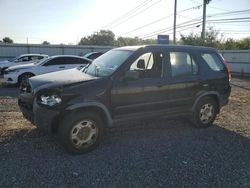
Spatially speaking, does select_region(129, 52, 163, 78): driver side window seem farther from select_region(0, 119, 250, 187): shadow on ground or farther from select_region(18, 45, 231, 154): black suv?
select_region(0, 119, 250, 187): shadow on ground

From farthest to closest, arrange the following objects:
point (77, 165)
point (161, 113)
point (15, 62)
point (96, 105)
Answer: point (15, 62) < point (161, 113) < point (96, 105) < point (77, 165)

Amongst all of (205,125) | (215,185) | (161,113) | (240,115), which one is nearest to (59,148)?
(161,113)

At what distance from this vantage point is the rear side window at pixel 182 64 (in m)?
5.26

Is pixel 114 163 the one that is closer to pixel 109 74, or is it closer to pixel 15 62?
pixel 109 74

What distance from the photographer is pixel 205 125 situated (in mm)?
6020

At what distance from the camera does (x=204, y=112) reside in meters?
5.95

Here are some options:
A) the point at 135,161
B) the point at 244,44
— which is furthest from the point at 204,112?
the point at 244,44

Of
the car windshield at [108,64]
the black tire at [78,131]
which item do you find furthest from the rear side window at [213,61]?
the black tire at [78,131]

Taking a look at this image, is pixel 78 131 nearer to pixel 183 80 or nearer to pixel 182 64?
pixel 183 80

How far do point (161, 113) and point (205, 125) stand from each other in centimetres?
148

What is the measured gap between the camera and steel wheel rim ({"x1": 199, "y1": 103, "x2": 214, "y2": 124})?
19.4ft

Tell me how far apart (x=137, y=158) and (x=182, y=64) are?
233cm

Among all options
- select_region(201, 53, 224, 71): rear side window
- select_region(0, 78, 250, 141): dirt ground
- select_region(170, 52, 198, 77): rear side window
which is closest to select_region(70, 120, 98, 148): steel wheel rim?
select_region(0, 78, 250, 141): dirt ground

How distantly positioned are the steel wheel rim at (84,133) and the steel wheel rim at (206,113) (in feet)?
8.95
